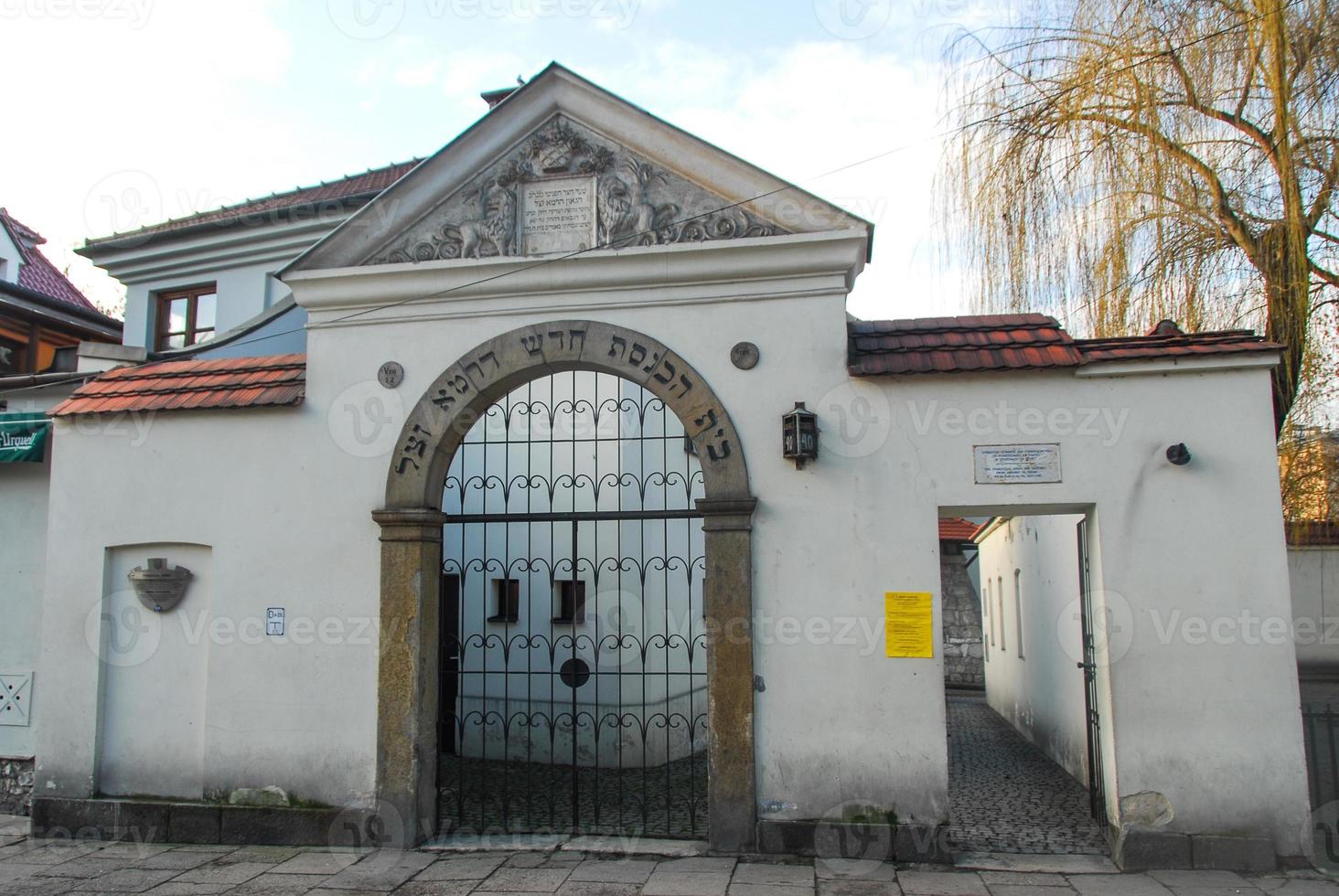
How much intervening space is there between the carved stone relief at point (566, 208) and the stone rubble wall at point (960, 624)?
14.4 m

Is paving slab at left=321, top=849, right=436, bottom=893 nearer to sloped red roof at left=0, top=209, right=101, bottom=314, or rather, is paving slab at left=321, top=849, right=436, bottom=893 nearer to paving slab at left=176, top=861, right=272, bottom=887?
paving slab at left=176, top=861, right=272, bottom=887

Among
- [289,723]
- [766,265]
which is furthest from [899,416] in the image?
[289,723]

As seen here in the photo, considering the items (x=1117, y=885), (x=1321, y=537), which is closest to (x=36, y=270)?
(x=1117, y=885)

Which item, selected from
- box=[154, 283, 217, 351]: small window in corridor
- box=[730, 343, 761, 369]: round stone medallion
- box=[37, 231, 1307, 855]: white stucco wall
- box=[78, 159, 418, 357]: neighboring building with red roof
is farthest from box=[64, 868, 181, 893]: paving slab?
box=[154, 283, 217, 351]: small window in corridor

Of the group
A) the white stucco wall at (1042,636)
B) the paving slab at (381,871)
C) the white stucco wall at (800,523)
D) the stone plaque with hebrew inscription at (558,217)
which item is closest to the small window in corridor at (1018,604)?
the white stucco wall at (1042,636)

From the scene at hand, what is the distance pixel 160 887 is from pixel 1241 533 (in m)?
7.22

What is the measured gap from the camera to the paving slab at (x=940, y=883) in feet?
19.5

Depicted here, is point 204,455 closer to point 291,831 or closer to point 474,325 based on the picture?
point 474,325

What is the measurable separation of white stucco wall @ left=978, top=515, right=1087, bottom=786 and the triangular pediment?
12.5ft

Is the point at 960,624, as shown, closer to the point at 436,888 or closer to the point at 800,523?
the point at 800,523

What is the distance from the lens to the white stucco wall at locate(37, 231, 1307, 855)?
6.39 meters

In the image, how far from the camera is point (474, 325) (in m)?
7.65

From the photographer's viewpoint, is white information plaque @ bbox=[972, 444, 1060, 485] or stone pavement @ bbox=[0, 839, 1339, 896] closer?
stone pavement @ bbox=[0, 839, 1339, 896]

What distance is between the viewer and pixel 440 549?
7.82 meters
